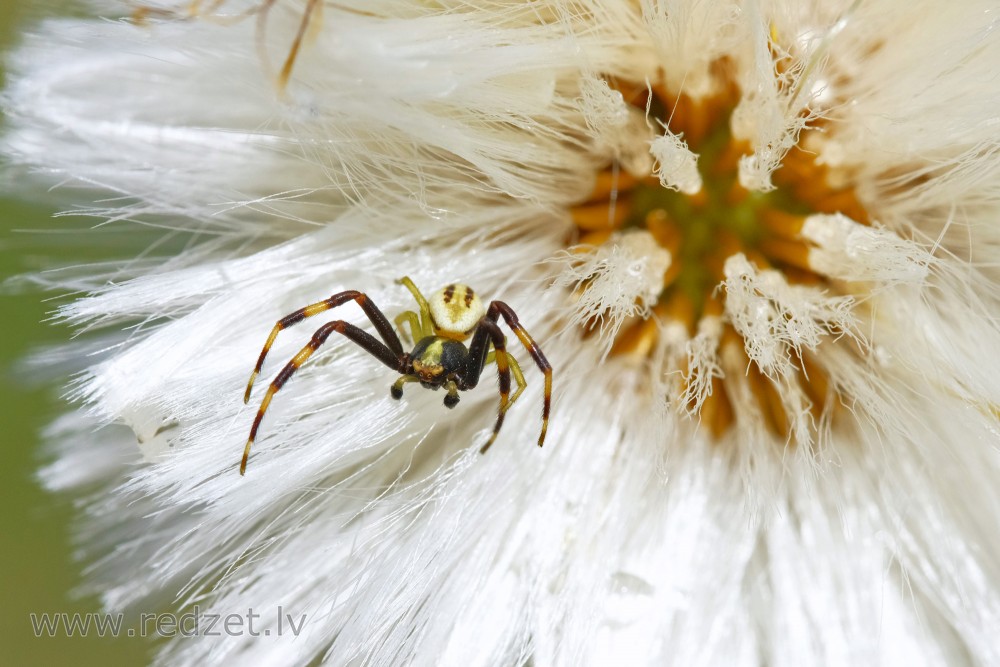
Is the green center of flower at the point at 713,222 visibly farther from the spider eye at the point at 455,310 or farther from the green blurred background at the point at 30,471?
the green blurred background at the point at 30,471

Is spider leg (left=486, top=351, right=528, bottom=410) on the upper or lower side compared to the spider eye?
lower

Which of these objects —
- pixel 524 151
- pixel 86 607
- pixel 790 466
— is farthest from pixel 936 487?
pixel 86 607

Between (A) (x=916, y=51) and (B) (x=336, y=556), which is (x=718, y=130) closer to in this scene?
(A) (x=916, y=51)

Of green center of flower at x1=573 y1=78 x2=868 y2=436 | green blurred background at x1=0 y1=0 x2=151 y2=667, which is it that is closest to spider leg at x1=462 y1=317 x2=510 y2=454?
green center of flower at x1=573 y1=78 x2=868 y2=436

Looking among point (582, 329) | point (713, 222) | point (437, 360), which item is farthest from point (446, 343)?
point (713, 222)

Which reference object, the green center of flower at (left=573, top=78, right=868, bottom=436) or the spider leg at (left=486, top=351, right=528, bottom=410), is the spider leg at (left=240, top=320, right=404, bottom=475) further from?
the green center of flower at (left=573, top=78, right=868, bottom=436)

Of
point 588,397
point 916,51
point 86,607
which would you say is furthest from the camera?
point 86,607
